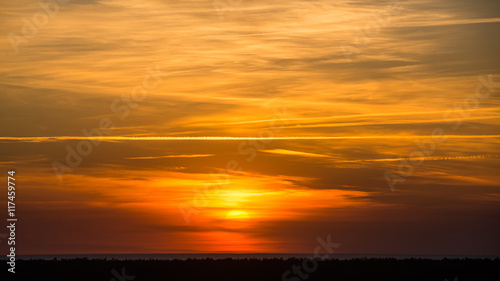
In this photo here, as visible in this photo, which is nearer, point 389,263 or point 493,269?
point 493,269

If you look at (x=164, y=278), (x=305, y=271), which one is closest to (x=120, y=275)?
(x=164, y=278)

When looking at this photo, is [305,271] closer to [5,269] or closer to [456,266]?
[456,266]

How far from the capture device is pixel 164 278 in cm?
3978

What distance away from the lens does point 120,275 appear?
40312 mm

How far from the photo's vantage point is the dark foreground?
39719mm

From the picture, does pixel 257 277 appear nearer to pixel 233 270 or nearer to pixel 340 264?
pixel 233 270

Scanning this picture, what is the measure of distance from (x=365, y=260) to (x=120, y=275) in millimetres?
15297

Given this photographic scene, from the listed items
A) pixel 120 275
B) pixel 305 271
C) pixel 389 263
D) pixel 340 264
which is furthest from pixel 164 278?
pixel 389 263

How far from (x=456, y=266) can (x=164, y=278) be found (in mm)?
17190

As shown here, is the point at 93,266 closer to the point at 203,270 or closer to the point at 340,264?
the point at 203,270

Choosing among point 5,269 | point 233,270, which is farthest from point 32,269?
point 233,270

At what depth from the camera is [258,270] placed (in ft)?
137

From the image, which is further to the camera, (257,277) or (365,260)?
(365,260)

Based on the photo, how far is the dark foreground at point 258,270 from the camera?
39719 mm
